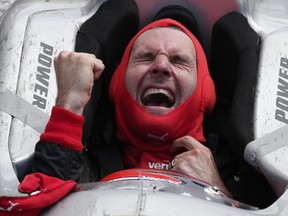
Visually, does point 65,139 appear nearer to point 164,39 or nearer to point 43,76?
point 43,76

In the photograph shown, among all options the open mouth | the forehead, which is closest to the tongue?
the open mouth

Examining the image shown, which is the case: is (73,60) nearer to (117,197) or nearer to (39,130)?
(39,130)

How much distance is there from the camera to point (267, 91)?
1351mm

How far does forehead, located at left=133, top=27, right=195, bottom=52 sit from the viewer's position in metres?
1.41

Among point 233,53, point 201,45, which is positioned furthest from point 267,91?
point 201,45

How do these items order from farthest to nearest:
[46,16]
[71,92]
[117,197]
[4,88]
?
[46,16] → [4,88] → [71,92] → [117,197]

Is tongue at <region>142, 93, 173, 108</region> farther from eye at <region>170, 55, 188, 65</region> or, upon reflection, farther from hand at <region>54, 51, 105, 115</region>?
hand at <region>54, 51, 105, 115</region>

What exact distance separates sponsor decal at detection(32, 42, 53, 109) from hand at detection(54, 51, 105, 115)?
0.09 meters

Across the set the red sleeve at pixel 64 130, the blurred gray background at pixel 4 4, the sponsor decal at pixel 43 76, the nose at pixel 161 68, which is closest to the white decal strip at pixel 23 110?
the sponsor decal at pixel 43 76

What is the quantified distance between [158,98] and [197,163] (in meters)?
0.20

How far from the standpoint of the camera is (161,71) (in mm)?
1353

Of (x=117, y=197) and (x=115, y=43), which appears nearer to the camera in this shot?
(x=117, y=197)

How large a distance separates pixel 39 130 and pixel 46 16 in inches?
12.0

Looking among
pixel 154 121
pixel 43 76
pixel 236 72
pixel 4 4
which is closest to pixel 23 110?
pixel 43 76
